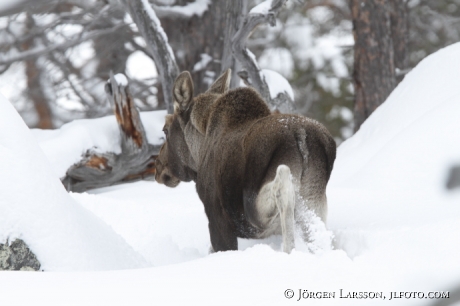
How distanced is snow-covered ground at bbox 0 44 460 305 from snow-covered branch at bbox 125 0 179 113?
1898mm

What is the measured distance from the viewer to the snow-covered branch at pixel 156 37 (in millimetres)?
8526

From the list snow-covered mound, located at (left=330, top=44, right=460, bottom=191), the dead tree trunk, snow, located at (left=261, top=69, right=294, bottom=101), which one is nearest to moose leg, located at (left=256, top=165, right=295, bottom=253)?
snow-covered mound, located at (left=330, top=44, right=460, bottom=191)

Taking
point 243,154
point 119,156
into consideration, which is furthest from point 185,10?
point 243,154

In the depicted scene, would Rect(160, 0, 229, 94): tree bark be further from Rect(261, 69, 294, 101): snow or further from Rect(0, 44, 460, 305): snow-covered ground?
Rect(0, 44, 460, 305): snow-covered ground

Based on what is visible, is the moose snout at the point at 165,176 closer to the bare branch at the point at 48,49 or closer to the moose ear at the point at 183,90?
the moose ear at the point at 183,90

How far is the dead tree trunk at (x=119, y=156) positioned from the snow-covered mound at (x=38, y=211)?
4.15 m

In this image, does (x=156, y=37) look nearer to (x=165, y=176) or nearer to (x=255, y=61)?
(x=255, y=61)

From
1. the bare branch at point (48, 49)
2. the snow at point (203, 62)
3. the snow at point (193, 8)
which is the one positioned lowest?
the snow at point (203, 62)

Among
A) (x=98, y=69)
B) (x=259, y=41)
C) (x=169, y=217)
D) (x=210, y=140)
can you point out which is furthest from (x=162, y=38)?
(x=259, y=41)

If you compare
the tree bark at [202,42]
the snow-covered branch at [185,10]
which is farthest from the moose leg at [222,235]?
the snow-covered branch at [185,10]

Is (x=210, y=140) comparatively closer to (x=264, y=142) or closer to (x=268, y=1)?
(x=264, y=142)

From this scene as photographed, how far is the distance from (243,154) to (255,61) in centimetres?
489

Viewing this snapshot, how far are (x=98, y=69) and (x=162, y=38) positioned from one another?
596 centimetres

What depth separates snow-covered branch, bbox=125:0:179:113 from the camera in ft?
28.0
